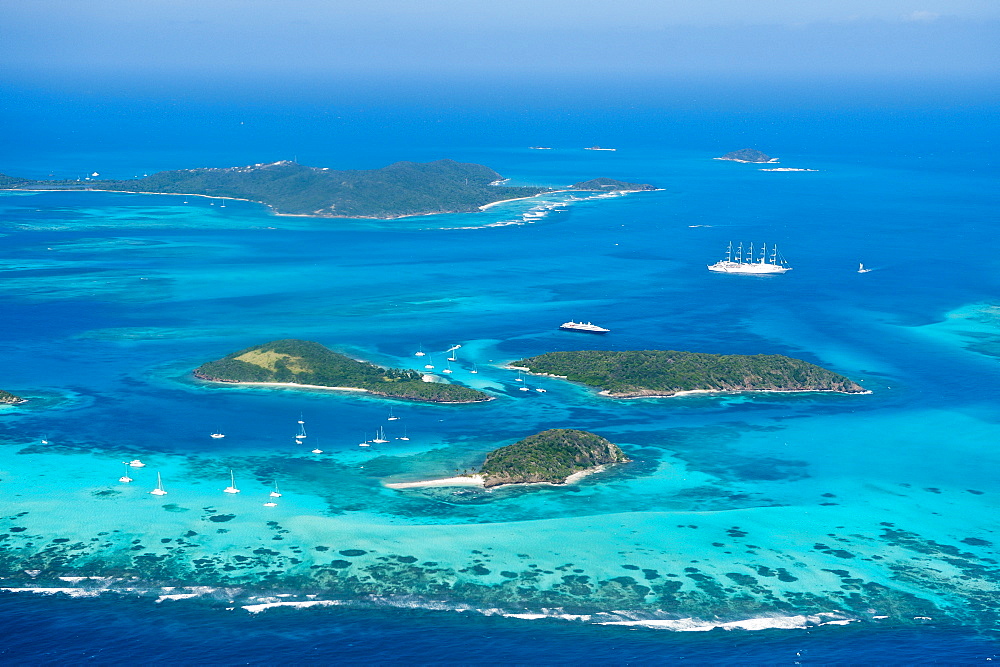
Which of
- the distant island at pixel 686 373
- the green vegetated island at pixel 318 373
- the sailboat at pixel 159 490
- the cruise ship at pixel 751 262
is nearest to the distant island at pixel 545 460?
the sailboat at pixel 159 490

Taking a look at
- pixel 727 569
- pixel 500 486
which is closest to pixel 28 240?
pixel 500 486

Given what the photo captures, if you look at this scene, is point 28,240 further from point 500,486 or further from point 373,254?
point 500,486

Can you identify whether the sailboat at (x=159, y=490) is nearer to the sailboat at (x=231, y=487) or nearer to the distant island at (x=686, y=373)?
the sailboat at (x=231, y=487)

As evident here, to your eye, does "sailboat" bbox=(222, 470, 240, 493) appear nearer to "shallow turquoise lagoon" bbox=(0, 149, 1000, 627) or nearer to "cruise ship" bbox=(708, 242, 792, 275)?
"shallow turquoise lagoon" bbox=(0, 149, 1000, 627)

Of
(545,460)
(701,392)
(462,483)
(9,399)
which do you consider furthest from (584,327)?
(9,399)

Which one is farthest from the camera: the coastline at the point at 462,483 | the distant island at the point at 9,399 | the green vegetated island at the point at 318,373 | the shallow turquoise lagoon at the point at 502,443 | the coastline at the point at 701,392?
the coastline at the point at 701,392

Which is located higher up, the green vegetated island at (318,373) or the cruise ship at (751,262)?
the cruise ship at (751,262)
